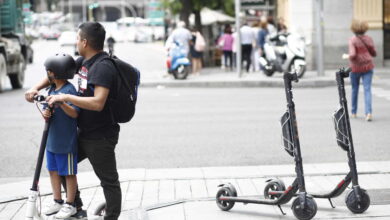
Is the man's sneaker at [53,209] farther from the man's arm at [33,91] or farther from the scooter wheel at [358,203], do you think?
the scooter wheel at [358,203]

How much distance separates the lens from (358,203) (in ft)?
22.3

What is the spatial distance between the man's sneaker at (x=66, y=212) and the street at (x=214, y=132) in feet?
10.0

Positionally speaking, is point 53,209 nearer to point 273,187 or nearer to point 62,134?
point 62,134

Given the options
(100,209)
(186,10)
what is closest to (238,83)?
(186,10)

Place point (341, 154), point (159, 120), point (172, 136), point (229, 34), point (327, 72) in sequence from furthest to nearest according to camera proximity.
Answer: point (229, 34), point (327, 72), point (159, 120), point (172, 136), point (341, 154)

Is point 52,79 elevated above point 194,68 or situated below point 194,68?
above

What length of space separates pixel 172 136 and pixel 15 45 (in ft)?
37.3

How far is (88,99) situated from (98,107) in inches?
3.5

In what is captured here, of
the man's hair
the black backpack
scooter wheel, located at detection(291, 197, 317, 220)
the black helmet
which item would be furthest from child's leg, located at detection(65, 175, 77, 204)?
scooter wheel, located at detection(291, 197, 317, 220)

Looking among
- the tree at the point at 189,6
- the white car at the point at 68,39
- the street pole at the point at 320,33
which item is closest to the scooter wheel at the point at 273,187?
the street pole at the point at 320,33

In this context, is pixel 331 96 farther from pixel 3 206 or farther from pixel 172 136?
pixel 3 206

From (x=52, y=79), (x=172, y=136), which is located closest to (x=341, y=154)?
(x=172, y=136)

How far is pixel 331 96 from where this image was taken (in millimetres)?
18359

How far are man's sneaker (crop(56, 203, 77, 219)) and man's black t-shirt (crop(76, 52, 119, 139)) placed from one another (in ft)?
1.95
